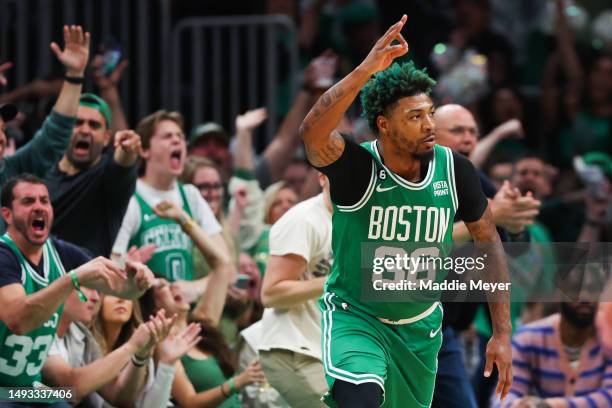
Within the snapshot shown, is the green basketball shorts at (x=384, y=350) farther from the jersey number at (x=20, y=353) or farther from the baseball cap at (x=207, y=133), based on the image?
the baseball cap at (x=207, y=133)

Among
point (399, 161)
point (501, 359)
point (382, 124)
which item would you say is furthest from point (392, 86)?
point (501, 359)

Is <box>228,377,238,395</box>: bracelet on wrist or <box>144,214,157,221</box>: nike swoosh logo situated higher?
<box>144,214,157,221</box>: nike swoosh logo

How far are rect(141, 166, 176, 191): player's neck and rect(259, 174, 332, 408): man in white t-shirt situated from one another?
1444 millimetres

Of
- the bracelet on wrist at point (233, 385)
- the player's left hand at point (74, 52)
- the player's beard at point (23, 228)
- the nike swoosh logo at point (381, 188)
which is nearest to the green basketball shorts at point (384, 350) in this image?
the nike swoosh logo at point (381, 188)

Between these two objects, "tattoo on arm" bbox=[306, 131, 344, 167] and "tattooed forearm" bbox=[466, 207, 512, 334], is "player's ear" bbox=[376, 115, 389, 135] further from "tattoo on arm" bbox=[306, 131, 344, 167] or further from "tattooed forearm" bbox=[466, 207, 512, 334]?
"tattooed forearm" bbox=[466, 207, 512, 334]

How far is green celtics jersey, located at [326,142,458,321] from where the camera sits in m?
6.43

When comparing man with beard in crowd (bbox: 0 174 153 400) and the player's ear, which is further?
man with beard in crowd (bbox: 0 174 153 400)

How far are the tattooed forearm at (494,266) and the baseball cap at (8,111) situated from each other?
111 inches

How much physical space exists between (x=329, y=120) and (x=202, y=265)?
3606 mm

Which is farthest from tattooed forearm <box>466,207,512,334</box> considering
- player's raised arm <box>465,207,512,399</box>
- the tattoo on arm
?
the tattoo on arm

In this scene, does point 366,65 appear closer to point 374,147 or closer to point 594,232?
point 374,147

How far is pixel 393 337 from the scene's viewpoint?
257 inches

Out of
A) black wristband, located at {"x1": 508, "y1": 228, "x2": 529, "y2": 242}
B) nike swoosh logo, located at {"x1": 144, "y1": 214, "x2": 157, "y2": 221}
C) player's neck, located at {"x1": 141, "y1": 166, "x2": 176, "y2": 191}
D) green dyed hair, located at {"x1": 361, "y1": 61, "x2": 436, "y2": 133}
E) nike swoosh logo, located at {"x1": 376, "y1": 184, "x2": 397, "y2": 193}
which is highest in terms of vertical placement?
green dyed hair, located at {"x1": 361, "y1": 61, "x2": 436, "y2": 133}

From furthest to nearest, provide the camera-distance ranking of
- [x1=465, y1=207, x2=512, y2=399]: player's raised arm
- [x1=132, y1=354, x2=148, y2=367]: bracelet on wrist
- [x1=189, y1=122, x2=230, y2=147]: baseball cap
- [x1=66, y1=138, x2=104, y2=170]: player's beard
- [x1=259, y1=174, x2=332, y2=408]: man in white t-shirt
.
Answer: [x1=189, y1=122, x2=230, y2=147]: baseball cap
[x1=66, y1=138, x2=104, y2=170]: player's beard
[x1=132, y1=354, x2=148, y2=367]: bracelet on wrist
[x1=259, y1=174, x2=332, y2=408]: man in white t-shirt
[x1=465, y1=207, x2=512, y2=399]: player's raised arm
